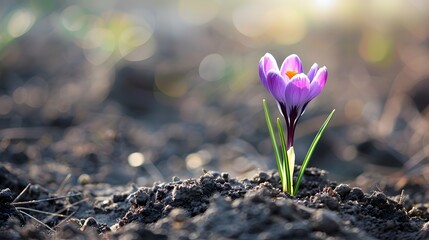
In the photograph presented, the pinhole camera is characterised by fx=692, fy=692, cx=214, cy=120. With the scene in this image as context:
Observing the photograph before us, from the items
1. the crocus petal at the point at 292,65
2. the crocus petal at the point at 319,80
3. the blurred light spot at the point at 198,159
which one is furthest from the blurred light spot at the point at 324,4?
the crocus petal at the point at 319,80

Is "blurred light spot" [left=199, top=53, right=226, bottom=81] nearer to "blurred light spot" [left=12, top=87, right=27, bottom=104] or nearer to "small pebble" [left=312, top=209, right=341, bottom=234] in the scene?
"blurred light spot" [left=12, top=87, right=27, bottom=104]

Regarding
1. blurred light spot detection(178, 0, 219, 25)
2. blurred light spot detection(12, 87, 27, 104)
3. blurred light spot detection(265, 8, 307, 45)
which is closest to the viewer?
blurred light spot detection(12, 87, 27, 104)

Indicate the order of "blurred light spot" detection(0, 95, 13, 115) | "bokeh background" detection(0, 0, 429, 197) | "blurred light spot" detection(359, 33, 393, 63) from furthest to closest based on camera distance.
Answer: "blurred light spot" detection(359, 33, 393, 63), "blurred light spot" detection(0, 95, 13, 115), "bokeh background" detection(0, 0, 429, 197)

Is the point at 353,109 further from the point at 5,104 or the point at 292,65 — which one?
the point at 292,65

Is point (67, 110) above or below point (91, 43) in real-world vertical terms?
below

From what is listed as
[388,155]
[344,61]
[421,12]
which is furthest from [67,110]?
[421,12]

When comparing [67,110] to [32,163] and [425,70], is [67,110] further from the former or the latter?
[425,70]

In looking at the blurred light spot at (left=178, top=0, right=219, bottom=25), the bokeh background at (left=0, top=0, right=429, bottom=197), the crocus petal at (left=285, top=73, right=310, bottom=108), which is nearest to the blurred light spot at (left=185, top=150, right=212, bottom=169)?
the bokeh background at (left=0, top=0, right=429, bottom=197)
